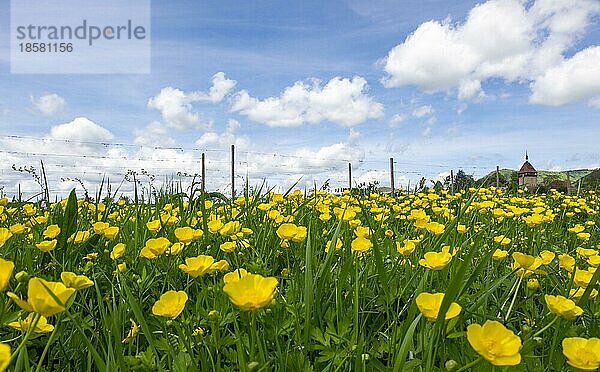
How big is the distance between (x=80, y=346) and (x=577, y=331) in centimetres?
146

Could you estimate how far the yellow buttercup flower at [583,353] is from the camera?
103cm

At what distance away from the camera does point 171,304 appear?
1268 millimetres

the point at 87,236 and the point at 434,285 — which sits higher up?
the point at 87,236

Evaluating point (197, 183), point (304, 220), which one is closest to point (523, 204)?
point (304, 220)

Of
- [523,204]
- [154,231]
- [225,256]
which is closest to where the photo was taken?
[225,256]

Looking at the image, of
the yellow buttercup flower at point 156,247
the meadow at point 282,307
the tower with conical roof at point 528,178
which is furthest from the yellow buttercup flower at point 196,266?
the tower with conical roof at point 528,178

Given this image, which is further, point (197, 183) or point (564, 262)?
point (197, 183)

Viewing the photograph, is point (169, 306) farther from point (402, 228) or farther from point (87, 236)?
point (402, 228)

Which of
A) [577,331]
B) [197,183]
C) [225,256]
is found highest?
[197,183]

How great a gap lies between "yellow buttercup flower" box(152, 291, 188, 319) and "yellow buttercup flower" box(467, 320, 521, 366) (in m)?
0.65

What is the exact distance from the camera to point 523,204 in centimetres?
502

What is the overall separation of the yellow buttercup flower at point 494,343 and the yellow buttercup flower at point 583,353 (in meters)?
0.15

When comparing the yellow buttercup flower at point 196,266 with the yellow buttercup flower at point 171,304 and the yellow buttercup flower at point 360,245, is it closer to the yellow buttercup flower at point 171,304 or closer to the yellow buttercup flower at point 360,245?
the yellow buttercup flower at point 171,304

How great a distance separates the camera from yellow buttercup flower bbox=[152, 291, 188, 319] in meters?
1.24
